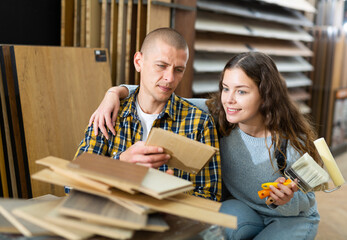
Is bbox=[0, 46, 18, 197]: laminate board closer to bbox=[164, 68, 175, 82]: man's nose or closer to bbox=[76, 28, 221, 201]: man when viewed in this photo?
bbox=[76, 28, 221, 201]: man

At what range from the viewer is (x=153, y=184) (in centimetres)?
104

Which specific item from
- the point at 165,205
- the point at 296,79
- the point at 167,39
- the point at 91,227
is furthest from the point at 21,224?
the point at 296,79

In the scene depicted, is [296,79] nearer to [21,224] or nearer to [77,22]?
[77,22]

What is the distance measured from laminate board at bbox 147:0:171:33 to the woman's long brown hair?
86 centimetres

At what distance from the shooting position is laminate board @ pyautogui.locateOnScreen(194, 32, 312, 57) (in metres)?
3.35

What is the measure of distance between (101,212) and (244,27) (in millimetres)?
3127

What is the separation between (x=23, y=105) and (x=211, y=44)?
1823mm

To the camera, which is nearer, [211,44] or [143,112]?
[143,112]

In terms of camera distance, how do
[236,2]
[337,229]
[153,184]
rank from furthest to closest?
[236,2] → [337,229] → [153,184]

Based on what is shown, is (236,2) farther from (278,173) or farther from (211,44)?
(278,173)

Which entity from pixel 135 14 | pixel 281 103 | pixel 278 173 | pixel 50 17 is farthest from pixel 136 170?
pixel 50 17

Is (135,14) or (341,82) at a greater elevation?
(135,14)

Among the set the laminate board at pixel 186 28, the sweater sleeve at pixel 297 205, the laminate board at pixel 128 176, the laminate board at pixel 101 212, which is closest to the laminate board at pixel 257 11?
the laminate board at pixel 186 28

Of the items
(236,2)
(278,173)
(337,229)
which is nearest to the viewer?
(278,173)
